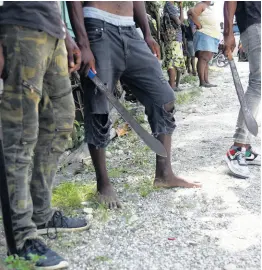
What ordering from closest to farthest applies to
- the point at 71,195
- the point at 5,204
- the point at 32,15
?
the point at 5,204 → the point at 32,15 → the point at 71,195

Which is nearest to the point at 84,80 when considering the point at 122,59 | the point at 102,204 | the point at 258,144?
the point at 122,59

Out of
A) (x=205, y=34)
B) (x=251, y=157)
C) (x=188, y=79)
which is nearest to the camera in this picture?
(x=251, y=157)

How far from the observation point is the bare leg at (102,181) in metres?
2.91

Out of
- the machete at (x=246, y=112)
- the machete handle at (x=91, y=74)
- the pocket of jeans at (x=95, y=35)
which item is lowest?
the machete at (x=246, y=112)

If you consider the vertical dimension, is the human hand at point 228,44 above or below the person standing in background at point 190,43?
above

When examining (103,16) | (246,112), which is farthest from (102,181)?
(246,112)

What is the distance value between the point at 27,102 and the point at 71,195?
1120 millimetres

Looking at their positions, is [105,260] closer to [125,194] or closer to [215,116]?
[125,194]

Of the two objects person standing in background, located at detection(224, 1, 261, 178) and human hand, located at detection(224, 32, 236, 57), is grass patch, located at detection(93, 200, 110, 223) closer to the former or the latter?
person standing in background, located at detection(224, 1, 261, 178)

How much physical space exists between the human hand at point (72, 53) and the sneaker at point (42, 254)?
0.99 meters

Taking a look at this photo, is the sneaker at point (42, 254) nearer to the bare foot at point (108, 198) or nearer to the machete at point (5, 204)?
the machete at point (5, 204)

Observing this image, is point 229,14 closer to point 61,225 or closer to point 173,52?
point 61,225

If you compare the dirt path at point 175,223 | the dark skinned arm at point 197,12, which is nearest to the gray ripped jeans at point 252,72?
the dirt path at point 175,223

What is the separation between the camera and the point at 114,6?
2.86 metres
